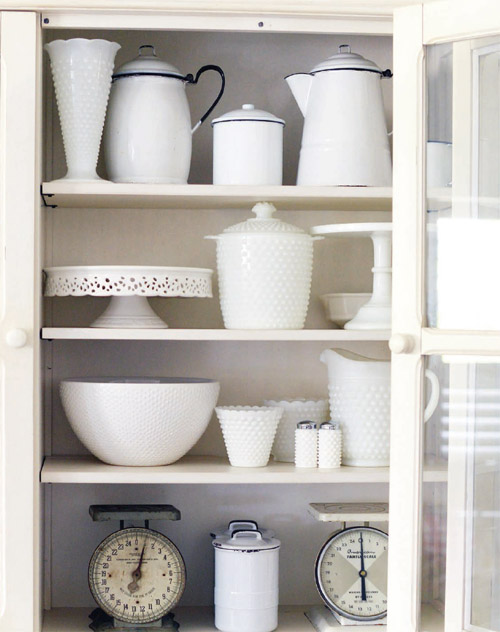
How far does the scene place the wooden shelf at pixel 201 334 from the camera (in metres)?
1.74

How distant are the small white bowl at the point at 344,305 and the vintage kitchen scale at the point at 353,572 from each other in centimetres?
40

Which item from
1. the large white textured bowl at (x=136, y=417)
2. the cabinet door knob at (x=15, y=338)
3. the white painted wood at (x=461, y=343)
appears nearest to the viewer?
the white painted wood at (x=461, y=343)

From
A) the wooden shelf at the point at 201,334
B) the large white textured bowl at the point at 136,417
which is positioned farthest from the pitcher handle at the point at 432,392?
the large white textured bowl at the point at 136,417

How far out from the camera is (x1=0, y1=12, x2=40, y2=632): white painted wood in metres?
1.67

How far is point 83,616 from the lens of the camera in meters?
1.92

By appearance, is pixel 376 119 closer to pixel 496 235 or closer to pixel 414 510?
pixel 496 235

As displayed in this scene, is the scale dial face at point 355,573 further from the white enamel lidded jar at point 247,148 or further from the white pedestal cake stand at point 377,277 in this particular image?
the white enamel lidded jar at point 247,148

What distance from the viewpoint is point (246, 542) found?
6.06 ft

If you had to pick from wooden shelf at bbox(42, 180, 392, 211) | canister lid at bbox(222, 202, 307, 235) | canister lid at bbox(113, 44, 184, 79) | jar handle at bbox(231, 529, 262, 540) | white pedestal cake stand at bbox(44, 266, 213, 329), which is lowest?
jar handle at bbox(231, 529, 262, 540)

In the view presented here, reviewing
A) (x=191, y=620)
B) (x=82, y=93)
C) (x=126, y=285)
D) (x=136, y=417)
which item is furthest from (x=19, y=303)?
(x=191, y=620)

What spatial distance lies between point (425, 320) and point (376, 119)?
19.0 inches

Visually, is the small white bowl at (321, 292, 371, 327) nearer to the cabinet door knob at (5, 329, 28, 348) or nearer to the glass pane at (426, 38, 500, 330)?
the glass pane at (426, 38, 500, 330)

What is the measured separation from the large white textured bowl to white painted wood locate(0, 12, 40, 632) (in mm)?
129

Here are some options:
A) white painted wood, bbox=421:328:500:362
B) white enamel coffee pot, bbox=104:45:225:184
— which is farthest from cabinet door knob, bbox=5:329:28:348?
white painted wood, bbox=421:328:500:362
